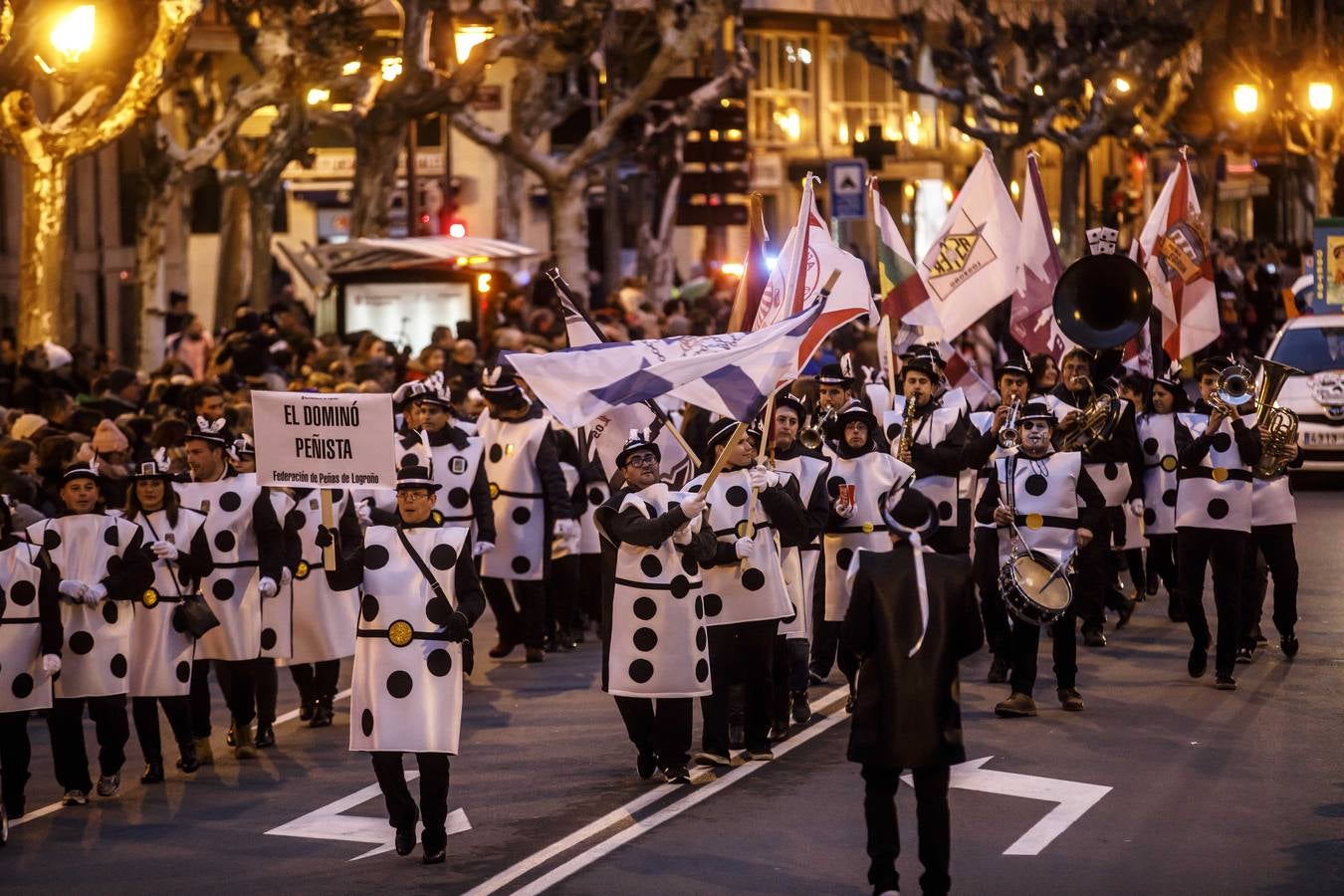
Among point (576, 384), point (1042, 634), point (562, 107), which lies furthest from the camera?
point (562, 107)

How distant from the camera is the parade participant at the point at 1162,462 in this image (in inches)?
688

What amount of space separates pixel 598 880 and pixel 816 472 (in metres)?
4.09

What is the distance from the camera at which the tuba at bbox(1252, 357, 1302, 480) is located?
14953 mm

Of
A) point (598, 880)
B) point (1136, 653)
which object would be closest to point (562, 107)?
point (1136, 653)

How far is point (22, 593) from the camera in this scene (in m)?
11.8

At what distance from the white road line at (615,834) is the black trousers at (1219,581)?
274 centimetres

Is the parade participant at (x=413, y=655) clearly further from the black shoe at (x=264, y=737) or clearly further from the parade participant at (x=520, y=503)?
the parade participant at (x=520, y=503)

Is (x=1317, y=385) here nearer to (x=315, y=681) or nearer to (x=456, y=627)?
(x=315, y=681)

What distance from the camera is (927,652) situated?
9.62 m

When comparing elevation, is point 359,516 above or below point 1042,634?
above

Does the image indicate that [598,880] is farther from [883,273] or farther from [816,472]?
[883,273]

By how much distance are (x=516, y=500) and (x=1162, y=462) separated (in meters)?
4.69

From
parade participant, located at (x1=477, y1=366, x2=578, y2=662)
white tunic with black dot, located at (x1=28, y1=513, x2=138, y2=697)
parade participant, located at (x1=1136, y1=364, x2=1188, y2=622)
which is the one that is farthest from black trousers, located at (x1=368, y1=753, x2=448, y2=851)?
parade participant, located at (x1=1136, y1=364, x2=1188, y2=622)

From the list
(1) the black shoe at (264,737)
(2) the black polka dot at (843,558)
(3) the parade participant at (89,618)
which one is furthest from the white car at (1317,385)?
(3) the parade participant at (89,618)
